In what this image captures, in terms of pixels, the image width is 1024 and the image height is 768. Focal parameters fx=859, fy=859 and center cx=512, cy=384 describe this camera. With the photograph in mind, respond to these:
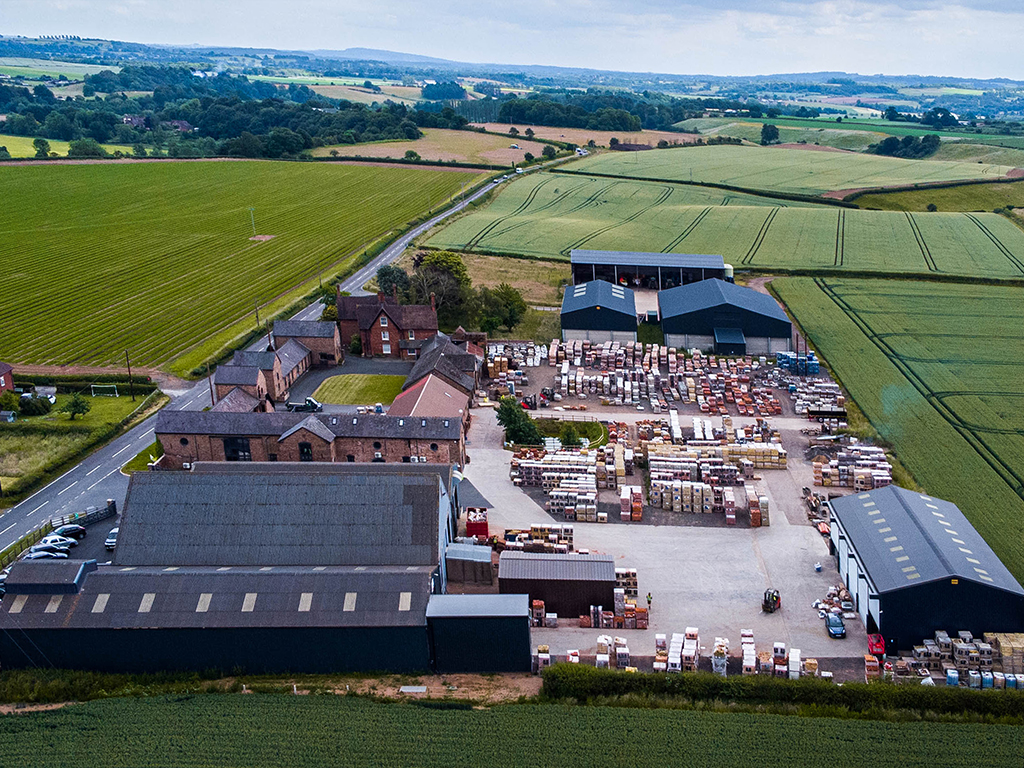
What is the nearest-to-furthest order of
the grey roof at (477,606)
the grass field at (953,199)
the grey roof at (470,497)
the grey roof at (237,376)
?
1. the grey roof at (477,606)
2. the grey roof at (470,497)
3. the grey roof at (237,376)
4. the grass field at (953,199)

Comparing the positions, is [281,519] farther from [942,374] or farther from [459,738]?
[942,374]

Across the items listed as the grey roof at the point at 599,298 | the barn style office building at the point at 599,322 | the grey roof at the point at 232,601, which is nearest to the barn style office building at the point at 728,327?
the barn style office building at the point at 599,322

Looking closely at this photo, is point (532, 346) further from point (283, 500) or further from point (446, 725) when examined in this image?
point (446, 725)

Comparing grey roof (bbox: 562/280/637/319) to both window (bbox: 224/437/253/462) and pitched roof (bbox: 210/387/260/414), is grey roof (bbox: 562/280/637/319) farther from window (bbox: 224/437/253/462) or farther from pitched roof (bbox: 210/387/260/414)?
window (bbox: 224/437/253/462)

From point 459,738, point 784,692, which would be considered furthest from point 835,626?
point 459,738

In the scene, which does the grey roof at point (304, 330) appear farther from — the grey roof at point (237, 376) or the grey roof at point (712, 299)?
the grey roof at point (712, 299)

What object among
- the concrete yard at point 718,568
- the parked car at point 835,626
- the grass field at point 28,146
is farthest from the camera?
the grass field at point 28,146
